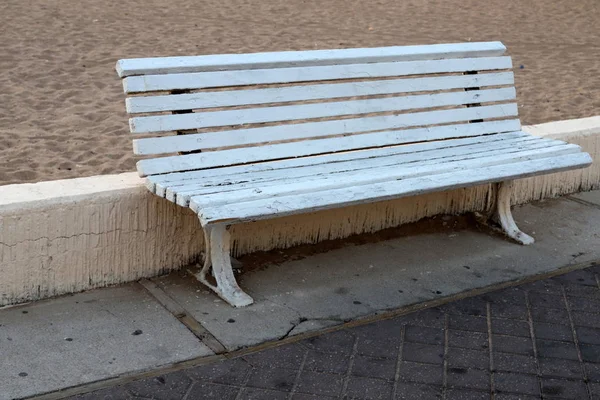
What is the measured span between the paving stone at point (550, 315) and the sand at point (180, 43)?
260cm

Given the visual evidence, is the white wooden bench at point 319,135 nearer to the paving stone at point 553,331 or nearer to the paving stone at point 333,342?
the paving stone at point 333,342

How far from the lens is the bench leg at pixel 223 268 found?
389 centimetres

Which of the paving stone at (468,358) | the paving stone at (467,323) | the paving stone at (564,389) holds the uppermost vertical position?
the paving stone at (467,323)

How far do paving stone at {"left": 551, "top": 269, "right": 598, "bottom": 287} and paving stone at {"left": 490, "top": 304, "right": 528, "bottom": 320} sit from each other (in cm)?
41

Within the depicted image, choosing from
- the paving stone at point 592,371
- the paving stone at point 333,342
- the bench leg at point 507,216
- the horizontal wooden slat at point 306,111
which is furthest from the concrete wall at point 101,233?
the paving stone at point 592,371

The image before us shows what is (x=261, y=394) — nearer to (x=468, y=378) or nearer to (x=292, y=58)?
(x=468, y=378)

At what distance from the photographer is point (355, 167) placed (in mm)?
4305

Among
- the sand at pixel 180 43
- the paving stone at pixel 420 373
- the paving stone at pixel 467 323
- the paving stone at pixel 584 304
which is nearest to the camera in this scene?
the paving stone at pixel 420 373

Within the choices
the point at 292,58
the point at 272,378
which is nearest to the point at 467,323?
the point at 272,378

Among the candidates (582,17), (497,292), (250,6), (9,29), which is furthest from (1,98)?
(582,17)

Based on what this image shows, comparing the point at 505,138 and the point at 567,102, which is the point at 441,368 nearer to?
the point at 505,138

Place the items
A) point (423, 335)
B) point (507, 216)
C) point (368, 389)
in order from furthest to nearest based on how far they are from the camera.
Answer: point (507, 216), point (423, 335), point (368, 389)

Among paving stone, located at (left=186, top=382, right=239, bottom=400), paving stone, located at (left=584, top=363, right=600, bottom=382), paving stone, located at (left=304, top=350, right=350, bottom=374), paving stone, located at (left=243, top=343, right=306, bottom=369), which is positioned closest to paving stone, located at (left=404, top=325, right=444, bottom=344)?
paving stone, located at (left=304, top=350, right=350, bottom=374)

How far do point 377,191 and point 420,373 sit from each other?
873 mm
